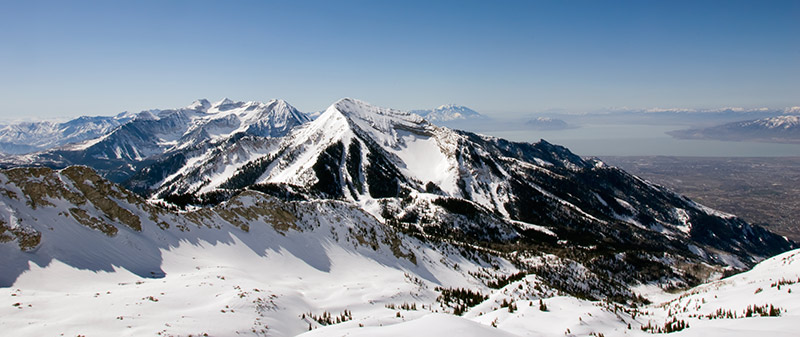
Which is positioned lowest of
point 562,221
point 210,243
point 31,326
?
point 562,221

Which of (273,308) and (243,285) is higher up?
(273,308)

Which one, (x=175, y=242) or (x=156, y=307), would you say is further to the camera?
(x=175, y=242)

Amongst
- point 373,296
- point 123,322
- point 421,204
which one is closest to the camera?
point 123,322

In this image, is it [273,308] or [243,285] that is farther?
[243,285]

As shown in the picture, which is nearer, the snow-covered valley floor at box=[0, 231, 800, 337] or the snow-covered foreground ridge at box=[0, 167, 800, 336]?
the snow-covered valley floor at box=[0, 231, 800, 337]

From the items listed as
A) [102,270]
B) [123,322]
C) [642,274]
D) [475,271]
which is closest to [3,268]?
[102,270]

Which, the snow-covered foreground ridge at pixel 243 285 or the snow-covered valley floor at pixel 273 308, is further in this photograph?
the snow-covered foreground ridge at pixel 243 285

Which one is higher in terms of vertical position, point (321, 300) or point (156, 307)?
point (156, 307)

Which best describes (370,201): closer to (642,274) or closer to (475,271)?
(475,271)
